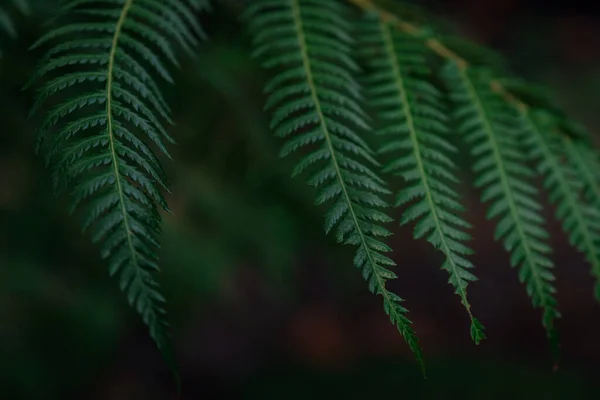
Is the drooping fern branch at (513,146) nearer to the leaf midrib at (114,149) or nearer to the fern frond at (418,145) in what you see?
the fern frond at (418,145)

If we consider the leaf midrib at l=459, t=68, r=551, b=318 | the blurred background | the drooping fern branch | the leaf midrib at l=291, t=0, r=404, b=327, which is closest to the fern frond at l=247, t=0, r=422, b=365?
the leaf midrib at l=291, t=0, r=404, b=327

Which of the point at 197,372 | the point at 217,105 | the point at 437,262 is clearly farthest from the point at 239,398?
the point at 217,105

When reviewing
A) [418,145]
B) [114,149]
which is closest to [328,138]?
[418,145]

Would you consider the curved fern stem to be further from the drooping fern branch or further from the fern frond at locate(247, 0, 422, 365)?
the drooping fern branch

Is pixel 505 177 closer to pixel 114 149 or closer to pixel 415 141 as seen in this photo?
pixel 415 141

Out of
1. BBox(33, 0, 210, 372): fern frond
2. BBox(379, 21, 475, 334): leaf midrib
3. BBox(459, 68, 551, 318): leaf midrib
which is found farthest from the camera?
BBox(459, 68, 551, 318): leaf midrib

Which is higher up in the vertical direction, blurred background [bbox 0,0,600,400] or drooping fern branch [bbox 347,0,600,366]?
drooping fern branch [bbox 347,0,600,366]

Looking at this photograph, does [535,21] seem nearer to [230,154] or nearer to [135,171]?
[230,154]
